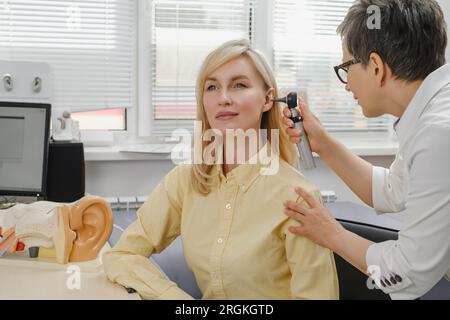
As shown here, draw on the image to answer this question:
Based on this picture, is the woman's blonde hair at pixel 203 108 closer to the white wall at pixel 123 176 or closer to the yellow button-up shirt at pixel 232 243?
the yellow button-up shirt at pixel 232 243

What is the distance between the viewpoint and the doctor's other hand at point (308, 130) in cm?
135

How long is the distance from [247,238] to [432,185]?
435mm

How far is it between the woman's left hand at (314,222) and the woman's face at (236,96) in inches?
9.6

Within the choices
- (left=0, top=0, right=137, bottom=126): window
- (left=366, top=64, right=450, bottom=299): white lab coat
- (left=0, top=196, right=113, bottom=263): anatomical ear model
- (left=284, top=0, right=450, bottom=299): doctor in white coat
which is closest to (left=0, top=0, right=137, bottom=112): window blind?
(left=0, top=0, right=137, bottom=126): window

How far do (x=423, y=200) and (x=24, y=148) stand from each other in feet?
4.44

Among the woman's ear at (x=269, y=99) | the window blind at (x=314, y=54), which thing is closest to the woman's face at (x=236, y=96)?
the woman's ear at (x=269, y=99)

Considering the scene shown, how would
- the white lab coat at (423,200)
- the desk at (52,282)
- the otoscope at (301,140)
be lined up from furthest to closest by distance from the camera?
1. the otoscope at (301,140)
2. the desk at (52,282)
3. the white lab coat at (423,200)

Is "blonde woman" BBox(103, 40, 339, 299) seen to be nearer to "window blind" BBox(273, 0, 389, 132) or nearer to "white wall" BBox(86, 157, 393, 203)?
"white wall" BBox(86, 157, 393, 203)

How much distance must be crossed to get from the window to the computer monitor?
0.57m

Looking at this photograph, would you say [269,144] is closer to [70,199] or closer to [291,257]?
[291,257]

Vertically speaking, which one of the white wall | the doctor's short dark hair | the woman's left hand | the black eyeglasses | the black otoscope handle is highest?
the doctor's short dark hair

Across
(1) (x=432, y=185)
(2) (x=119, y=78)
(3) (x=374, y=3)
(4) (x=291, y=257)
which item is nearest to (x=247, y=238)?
(4) (x=291, y=257)

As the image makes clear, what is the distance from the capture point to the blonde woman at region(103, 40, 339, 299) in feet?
3.99

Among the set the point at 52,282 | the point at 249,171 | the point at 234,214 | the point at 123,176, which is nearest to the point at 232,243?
the point at 234,214
